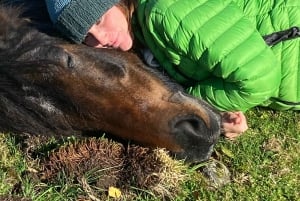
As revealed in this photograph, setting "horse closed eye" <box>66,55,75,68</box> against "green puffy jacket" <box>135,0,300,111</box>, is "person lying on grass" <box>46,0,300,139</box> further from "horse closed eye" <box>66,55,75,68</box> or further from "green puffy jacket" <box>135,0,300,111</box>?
"horse closed eye" <box>66,55,75,68</box>

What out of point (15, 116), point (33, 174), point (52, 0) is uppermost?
point (52, 0)

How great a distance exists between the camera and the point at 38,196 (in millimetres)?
3518

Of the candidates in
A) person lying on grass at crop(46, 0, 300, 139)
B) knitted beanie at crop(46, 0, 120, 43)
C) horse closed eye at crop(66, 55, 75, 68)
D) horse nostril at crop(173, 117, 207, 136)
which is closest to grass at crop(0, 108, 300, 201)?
person lying on grass at crop(46, 0, 300, 139)

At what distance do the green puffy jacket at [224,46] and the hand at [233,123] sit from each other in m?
0.17

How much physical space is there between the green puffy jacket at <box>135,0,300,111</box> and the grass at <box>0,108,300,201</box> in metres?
0.39

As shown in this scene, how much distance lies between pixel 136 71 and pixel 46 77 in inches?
18.4

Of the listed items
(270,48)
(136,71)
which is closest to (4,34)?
(136,71)

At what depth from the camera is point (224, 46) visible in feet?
10.7

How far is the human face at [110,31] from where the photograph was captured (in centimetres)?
334

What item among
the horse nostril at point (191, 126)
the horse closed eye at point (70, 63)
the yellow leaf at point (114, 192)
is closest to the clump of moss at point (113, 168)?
the yellow leaf at point (114, 192)

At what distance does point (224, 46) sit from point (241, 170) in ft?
2.81

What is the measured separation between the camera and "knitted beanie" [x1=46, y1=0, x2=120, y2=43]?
10.4 ft

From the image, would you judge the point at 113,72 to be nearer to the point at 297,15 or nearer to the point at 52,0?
the point at 52,0

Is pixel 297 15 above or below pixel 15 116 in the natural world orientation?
above
